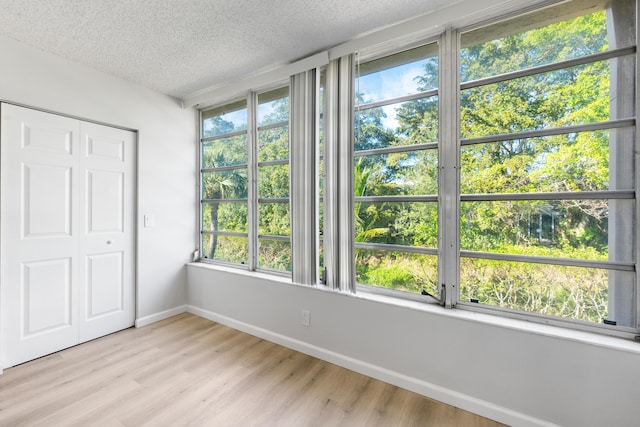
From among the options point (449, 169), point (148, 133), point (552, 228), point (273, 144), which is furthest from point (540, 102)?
point (148, 133)

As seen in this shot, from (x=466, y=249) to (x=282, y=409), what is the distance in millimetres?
1618

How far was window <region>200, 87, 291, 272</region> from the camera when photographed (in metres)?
2.75

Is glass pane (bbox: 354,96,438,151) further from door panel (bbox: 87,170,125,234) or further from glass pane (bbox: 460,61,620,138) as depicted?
door panel (bbox: 87,170,125,234)

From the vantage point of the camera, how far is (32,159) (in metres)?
2.18

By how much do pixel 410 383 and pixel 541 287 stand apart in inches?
41.8

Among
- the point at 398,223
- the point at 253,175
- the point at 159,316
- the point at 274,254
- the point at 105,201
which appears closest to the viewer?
the point at 398,223

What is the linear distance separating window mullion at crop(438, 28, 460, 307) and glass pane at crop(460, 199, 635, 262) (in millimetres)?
79

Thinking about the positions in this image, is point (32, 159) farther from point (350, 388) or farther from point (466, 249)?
point (466, 249)

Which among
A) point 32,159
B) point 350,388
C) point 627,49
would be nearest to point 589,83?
point 627,49

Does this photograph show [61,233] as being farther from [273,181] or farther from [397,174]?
[397,174]

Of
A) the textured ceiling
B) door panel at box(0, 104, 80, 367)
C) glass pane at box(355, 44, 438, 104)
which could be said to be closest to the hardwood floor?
door panel at box(0, 104, 80, 367)

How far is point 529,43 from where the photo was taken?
5.55 feet

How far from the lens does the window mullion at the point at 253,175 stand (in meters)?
2.91

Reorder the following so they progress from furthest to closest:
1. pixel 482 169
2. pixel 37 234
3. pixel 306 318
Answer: pixel 306 318 < pixel 37 234 < pixel 482 169
